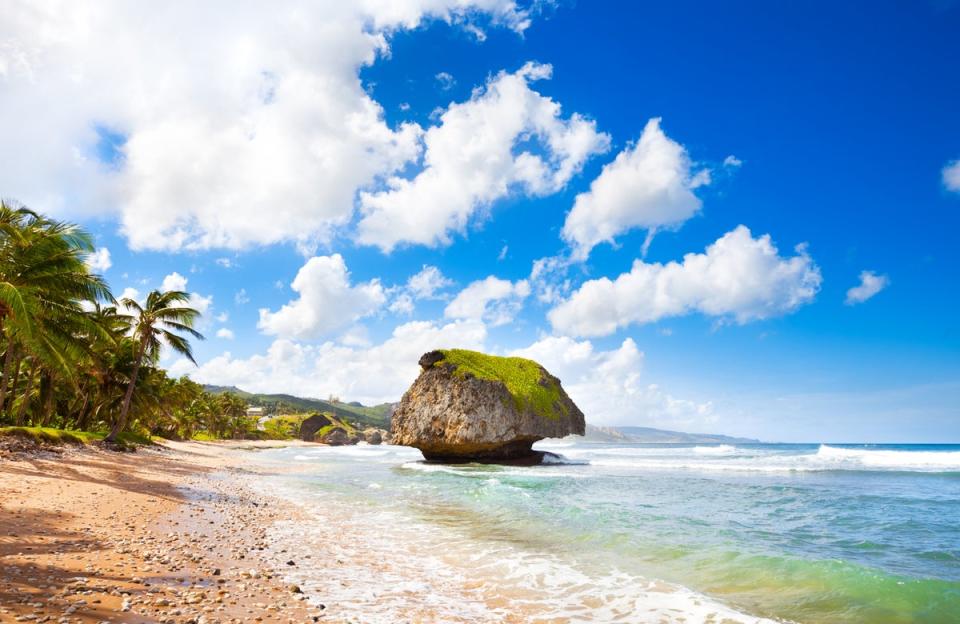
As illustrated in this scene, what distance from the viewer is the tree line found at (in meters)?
17.6

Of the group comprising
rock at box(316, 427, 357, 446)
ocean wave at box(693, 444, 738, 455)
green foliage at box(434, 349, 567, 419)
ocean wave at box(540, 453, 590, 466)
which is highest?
green foliage at box(434, 349, 567, 419)

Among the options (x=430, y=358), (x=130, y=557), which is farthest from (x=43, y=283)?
(x=430, y=358)

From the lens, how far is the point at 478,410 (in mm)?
32125

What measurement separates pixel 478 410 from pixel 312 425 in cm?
9894

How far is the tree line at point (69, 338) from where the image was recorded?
694 inches

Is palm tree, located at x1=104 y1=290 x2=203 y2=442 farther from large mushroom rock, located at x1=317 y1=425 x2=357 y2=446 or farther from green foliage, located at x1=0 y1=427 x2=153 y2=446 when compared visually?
large mushroom rock, located at x1=317 y1=425 x2=357 y2=446

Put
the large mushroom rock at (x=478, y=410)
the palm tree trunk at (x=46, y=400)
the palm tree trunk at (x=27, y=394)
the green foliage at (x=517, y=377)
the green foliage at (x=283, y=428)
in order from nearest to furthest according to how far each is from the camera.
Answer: the palm tree trunk at (x=27, y=394)
the large mushroom rock at (x=478, y=410)
the green foliage at (x=517, y=377)
the palm tree trunk at (x=46, y=400)
the green foliage at (x=283, y=428)

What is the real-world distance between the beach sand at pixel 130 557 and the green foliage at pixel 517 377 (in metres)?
20.1

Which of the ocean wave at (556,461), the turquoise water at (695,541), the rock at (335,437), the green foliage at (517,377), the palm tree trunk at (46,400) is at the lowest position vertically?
the rock at (335,437)

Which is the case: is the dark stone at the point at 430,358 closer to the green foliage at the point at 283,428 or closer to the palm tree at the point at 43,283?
the palm tree at the point at 43,283

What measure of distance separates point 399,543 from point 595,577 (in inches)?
181

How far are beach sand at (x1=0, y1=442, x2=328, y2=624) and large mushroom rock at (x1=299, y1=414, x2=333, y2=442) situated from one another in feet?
358

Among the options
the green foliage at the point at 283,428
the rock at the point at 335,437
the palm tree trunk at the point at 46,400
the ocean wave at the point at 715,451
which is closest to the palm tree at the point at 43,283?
the palm tree trunk at the point at 46,400

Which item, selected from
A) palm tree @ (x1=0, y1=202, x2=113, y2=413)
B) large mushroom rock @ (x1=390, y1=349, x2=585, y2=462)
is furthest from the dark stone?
palm tree @ (x1=0, y1=202, x2=113, y2=413)
